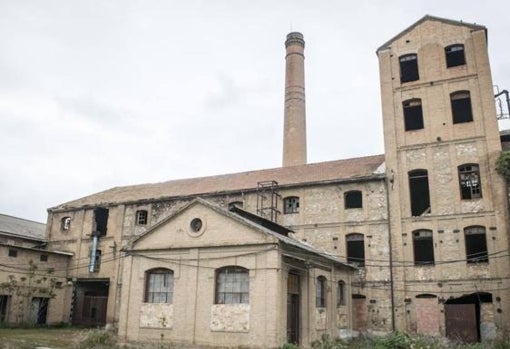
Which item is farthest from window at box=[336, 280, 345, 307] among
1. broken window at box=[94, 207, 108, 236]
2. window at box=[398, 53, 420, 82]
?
broken window at box=[94, 207, 108, 236]

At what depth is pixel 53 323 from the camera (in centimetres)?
2977

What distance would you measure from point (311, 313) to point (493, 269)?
29.6ft

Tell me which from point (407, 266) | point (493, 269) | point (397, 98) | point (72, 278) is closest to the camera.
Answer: point (493, 269)

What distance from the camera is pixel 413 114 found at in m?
25.6

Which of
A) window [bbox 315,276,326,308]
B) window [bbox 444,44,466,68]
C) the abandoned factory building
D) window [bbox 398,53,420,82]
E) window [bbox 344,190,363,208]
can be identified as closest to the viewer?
the abandoned factory building

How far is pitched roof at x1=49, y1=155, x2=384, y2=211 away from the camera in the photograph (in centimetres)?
2650

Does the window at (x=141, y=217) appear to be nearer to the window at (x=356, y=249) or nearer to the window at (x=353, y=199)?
the window at (x=353, y=199)

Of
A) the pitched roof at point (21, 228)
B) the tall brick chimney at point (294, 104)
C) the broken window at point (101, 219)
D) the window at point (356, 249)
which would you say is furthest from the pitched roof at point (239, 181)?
the tall brick chimney at point (294, 104)

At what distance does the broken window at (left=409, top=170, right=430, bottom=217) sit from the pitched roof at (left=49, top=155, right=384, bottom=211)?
1608 millimetres

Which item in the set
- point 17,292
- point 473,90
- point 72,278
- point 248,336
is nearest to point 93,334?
point 248,336

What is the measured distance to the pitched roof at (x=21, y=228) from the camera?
107ft

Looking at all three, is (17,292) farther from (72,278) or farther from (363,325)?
(363,325)

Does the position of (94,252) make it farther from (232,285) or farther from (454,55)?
(454,55)

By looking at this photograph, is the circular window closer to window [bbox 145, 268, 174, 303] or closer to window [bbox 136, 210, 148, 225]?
window [bbox 145, 268, 174, 303]
